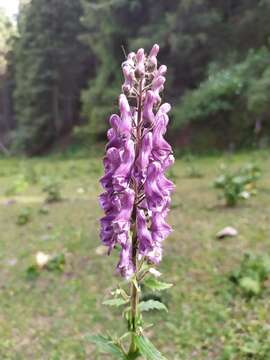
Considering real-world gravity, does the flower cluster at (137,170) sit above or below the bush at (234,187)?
above

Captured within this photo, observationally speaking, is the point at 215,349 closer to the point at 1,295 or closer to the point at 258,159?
the point at 1,295

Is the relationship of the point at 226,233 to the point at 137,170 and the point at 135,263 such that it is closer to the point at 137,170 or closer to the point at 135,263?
the point at 135,263

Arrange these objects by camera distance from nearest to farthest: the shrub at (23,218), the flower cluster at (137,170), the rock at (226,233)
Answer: the flower cluster at (137,170) → the rock at (226,233) → the shrub at (23,218)

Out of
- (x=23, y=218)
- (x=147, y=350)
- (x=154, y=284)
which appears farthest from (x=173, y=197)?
(x=147, y=350)

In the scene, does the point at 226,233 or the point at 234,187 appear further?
the point at 234,187

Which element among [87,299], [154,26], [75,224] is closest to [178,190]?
[75,224]

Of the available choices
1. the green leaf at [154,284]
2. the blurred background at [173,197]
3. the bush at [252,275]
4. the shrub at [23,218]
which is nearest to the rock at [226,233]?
the blurred background at [173,197]

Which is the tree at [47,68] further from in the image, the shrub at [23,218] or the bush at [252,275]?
the bush at [252,275]
